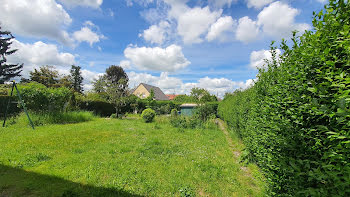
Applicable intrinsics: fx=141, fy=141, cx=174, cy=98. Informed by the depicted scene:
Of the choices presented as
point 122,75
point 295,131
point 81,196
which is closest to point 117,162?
point 81,196

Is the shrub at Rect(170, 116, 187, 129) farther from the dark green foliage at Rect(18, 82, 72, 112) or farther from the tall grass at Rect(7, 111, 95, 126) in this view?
the dark green foliage at Rect(18, 82, 72, 112)

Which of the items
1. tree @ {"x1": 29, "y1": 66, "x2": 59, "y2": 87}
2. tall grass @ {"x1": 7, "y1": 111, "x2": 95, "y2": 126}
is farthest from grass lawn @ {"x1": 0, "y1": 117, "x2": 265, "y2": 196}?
tree @ {"x1": 29, "y1": 66, "x2": 59, "y2": 87}

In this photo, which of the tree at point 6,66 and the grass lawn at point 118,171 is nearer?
the grass lawn at point 118,171

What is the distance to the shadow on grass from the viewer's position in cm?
282

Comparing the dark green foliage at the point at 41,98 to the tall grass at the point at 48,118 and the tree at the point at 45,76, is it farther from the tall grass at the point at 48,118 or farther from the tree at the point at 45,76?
the tree at the point at 45,76

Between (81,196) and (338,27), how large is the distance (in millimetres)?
4542

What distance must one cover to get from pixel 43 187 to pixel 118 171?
1.49m

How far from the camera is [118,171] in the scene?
3.74m

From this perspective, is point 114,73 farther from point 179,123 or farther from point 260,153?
point 260,153

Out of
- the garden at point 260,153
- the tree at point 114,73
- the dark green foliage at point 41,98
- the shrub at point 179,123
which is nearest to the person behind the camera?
the garden at point 260,153

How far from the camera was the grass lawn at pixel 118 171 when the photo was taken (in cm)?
303

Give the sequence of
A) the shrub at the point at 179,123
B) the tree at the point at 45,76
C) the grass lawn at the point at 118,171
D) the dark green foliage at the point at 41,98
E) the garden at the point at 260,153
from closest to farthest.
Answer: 1. the garden at the point at 260,153
2. the grass lawn at the point at 118,171
3. the dark green foliage at the point at 41,98
4. the shrub at the point at 179,123
5. the tree at the point at 45,76

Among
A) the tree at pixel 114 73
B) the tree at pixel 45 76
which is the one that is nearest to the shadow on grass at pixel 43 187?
the tree at pixel 45 76

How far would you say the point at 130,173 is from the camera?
364 centimetres
